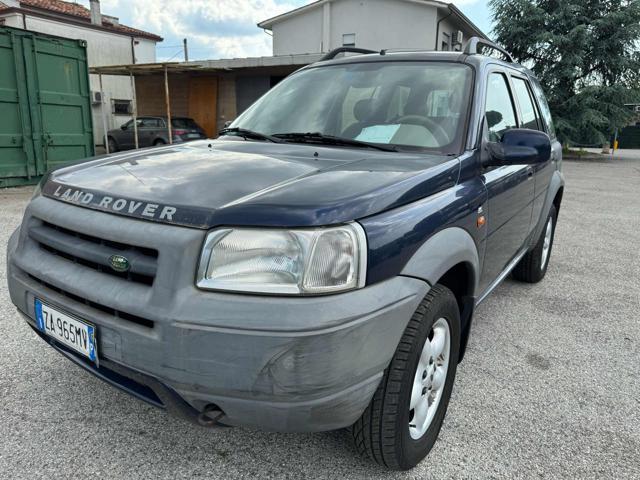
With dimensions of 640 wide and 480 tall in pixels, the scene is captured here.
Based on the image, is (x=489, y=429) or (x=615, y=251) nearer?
(x=489, y=429)

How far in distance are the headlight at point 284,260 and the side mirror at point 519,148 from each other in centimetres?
125

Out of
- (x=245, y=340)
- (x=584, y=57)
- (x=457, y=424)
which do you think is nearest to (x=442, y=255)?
(x=245, y=340)

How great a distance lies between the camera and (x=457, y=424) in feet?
7.75

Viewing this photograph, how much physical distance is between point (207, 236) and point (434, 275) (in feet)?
2.73

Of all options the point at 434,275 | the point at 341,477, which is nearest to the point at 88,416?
the point at 341,477

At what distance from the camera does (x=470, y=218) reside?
7.32ft

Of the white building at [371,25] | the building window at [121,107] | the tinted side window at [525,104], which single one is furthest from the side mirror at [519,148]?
the building window at [121,107]

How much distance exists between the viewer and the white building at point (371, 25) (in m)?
19.8

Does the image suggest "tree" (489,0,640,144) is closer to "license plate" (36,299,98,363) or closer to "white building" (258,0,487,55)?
"white building" (258,0,487,55)

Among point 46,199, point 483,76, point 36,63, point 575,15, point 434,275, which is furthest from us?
point 575,15

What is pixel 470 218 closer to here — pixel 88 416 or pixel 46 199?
pixel 46 199

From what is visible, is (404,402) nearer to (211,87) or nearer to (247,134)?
(247,134)

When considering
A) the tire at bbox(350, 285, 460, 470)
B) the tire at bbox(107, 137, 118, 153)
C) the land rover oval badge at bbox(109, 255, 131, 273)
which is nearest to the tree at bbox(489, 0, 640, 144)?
the tire at bbox(107, 137, 118, 153)

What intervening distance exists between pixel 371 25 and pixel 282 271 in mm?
21795
